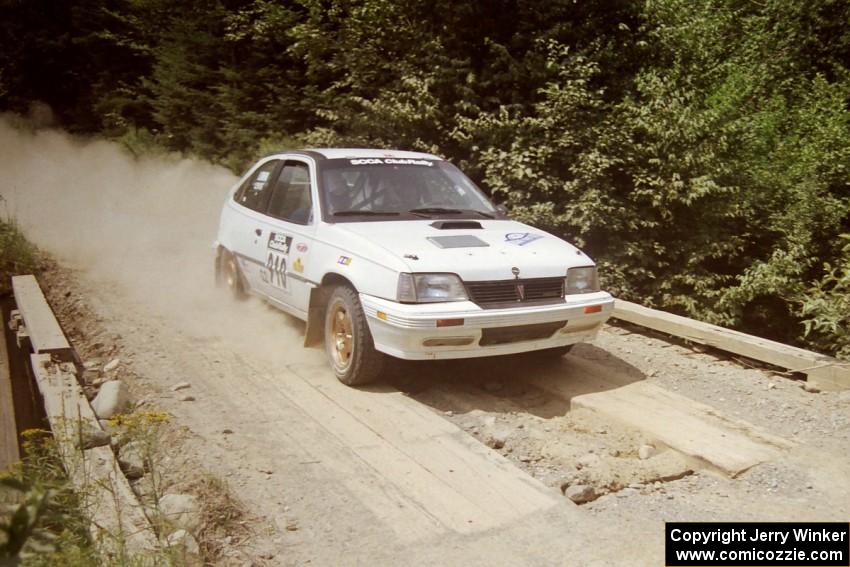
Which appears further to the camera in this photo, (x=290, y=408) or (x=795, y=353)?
(x=795, y=353)

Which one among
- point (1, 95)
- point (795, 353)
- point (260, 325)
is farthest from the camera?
point (1, 95)

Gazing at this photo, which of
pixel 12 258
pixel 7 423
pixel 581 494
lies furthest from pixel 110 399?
pixel 12 258

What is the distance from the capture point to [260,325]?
6.90 meters

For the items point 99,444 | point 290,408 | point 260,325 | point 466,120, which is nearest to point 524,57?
point 466,120

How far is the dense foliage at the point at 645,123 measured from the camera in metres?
9.33

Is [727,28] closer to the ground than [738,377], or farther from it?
farther from it

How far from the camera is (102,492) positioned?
3314 mm

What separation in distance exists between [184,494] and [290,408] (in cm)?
126

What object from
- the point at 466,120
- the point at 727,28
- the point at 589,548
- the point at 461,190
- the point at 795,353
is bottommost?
the point at 589,548

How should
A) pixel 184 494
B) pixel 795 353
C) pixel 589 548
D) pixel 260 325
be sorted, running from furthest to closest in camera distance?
pixel 260 325
pixel 795 353
pixel 184 494
pixel 589 548

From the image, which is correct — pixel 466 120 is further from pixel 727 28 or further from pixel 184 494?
pixel 184 494

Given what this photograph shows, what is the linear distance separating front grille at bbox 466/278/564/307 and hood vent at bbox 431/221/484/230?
832 millimetres

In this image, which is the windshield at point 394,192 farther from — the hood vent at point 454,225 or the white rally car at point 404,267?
the hood vent at point 454,225

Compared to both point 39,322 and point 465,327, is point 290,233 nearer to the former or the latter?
point 465,327
